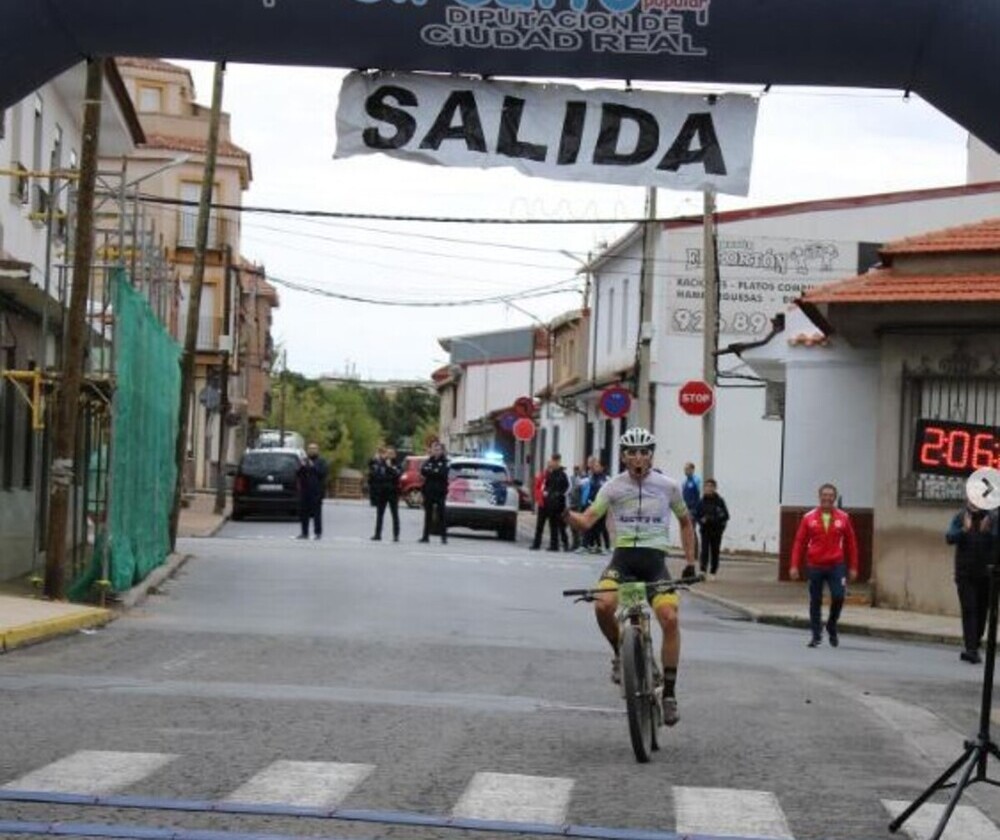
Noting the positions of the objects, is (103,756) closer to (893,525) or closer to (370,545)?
(893,525)

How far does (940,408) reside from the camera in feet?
86.2

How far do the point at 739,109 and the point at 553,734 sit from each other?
4.06 meters

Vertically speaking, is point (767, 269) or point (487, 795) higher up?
point (767, 269)

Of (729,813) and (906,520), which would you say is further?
(906,520)

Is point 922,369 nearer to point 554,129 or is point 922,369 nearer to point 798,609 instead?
point 798,609

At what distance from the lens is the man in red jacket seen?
21250 millimetres

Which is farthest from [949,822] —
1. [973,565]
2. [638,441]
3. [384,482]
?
[384,482]

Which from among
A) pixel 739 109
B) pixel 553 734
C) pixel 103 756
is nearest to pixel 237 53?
pixel 739 109

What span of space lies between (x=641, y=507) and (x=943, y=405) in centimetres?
1450

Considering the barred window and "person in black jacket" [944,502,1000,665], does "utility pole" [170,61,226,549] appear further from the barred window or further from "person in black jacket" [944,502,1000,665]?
"person in black jacket" [944,502,1000,665]

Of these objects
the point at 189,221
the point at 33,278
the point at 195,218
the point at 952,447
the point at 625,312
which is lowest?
the point at 952,447

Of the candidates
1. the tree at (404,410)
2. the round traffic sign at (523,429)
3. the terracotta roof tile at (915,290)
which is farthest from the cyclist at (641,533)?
the tree at (404,410)

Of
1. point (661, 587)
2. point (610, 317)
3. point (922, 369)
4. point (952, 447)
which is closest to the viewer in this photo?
point (661, 587)

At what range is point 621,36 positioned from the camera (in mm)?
10023
